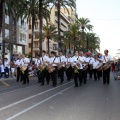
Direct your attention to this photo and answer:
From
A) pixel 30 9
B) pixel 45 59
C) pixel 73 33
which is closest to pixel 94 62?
pixel 45 59

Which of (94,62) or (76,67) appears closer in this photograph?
(76,67)

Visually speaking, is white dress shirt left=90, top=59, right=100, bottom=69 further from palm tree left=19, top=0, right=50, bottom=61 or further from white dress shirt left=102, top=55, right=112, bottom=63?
palm tree left=19, top=0, right=50, bottom=61

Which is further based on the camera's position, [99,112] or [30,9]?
[30,9]

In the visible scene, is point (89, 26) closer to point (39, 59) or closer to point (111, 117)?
point (39, 59)

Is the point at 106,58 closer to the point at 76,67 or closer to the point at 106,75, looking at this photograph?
the point at 106,75

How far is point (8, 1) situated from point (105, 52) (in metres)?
12.5

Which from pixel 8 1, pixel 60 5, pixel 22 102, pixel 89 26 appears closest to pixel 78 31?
pixel 89 26

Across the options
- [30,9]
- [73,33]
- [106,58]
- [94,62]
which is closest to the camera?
[106,58]

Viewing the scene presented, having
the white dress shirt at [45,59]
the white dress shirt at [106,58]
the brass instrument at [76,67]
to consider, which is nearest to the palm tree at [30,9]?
the white dress shirt at [45,59]

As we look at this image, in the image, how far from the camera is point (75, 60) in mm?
16094

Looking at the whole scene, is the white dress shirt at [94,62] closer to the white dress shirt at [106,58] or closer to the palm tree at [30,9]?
the white dress shirt at [106,58]

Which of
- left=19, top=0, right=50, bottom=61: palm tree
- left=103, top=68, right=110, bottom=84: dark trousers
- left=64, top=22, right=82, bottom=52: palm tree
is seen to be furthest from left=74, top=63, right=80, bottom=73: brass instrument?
left=64, top=22, right=82, bottom=52: palm tree

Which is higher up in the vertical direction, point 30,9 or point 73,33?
point 30,9

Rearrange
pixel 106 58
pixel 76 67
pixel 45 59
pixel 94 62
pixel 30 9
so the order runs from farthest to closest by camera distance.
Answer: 1. pixel 30 9
2. pixel 94 62
3. pixel 106 58
4. pixel 45 59
5. pixel 76 67
